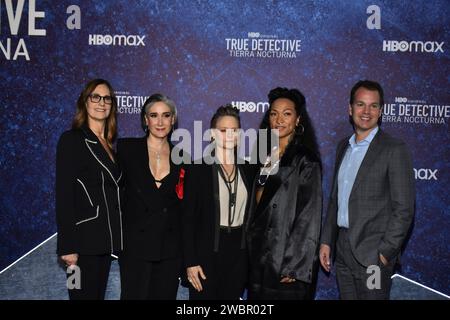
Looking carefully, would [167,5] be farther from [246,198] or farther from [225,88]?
[246,198]

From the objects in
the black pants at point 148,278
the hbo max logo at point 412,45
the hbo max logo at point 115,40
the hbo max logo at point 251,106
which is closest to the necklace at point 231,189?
the black pants at point 148,278

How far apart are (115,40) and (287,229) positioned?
7.51 feet

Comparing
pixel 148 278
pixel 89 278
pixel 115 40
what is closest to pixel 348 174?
pixel 148 278

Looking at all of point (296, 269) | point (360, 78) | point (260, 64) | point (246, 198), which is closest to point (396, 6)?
point (360, 78)

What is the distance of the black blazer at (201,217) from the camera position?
10.00 feet

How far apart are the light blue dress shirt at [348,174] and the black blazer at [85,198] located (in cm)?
155

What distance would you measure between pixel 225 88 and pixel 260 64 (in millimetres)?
369

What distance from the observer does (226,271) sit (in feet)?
10.0

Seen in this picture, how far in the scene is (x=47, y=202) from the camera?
418 cm

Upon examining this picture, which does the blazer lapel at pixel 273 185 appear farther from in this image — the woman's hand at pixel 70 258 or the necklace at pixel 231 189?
the woman's hand at pixel 70 258

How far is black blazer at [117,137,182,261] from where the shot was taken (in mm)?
3068

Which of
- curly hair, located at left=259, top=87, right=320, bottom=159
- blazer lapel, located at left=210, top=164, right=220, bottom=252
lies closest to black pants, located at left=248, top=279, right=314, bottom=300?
blazer lapel, located at left=210, top=164, right=220, bottom=252

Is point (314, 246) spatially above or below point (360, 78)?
below

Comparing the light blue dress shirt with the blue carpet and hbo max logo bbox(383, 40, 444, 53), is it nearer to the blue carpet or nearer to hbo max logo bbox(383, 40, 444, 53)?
hbo max logo bbox(383, 40, 444, 53)
